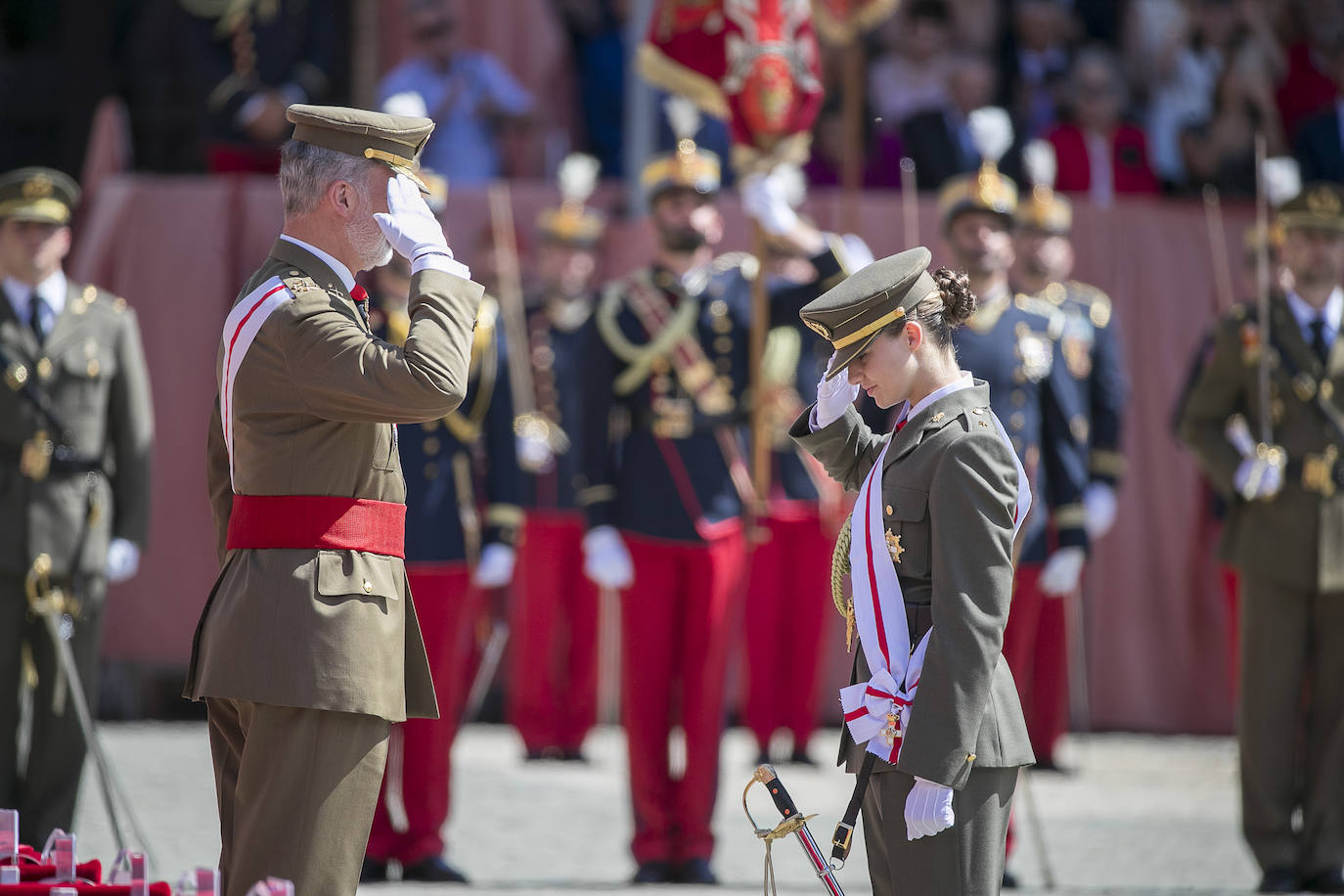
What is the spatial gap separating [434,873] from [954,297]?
305cm

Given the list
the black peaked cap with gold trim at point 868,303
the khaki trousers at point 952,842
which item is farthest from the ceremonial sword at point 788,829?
the black peaked cap with gold trim at point 868,303

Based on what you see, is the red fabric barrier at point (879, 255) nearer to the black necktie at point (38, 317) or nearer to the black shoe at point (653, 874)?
the black necktie at point (38, 317)

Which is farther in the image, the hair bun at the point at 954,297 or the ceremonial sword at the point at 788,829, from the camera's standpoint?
the hair bun at the point at 954,297

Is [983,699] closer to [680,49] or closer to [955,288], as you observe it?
[955,288]

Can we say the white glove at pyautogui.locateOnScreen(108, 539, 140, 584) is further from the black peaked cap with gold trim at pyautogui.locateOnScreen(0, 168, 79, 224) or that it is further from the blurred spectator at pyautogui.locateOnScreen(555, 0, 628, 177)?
the blurred spectator at pyautogui.locateOnScreen(555, 0, 628, 177)

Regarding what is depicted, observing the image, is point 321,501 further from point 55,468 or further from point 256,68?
point 256,68

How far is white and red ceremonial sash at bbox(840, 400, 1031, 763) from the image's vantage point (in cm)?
357

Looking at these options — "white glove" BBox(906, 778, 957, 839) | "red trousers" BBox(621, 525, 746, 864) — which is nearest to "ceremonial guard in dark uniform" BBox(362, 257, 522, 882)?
"red trousers" BBox(621, 525, 746, 864)

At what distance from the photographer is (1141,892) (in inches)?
232

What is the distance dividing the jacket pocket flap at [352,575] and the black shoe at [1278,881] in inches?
135

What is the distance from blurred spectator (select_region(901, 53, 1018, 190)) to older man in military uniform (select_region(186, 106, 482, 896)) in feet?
19.4

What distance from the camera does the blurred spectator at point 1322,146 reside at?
31.7ft

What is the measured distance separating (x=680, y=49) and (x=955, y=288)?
3.30m

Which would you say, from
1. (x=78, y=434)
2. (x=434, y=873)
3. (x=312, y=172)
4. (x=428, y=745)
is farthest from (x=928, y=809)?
(x=78, y=434)
